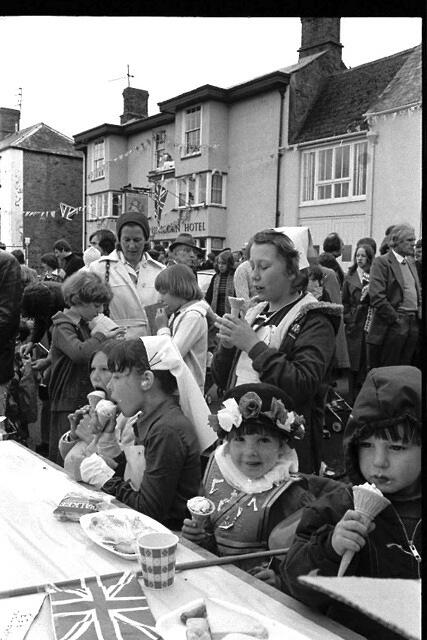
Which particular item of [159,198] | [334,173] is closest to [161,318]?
[334,173]

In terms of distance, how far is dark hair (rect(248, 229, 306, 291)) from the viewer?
2.49 m

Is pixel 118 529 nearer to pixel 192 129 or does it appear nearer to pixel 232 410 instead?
pixel 232 410

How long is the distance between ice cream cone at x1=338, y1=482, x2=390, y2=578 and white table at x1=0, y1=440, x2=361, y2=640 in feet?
0.47

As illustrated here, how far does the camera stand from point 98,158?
20.0 m

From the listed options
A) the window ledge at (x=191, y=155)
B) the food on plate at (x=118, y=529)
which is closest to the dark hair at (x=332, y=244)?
the food on plate at (x=118, y=529)

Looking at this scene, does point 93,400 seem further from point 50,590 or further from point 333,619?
point 333,619

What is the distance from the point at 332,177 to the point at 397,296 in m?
9.61

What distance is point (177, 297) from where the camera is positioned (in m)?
3.75

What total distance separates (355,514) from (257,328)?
4.29 ft

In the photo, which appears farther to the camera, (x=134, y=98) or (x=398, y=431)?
(x=134, y=98)

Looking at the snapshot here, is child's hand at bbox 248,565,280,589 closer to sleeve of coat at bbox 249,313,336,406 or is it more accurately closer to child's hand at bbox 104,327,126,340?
sleeve of coat at bbox 249,313,336,406

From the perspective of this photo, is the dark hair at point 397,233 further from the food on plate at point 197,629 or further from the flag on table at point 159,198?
the flag on table at point 159,198

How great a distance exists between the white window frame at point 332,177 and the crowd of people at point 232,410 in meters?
9.69
